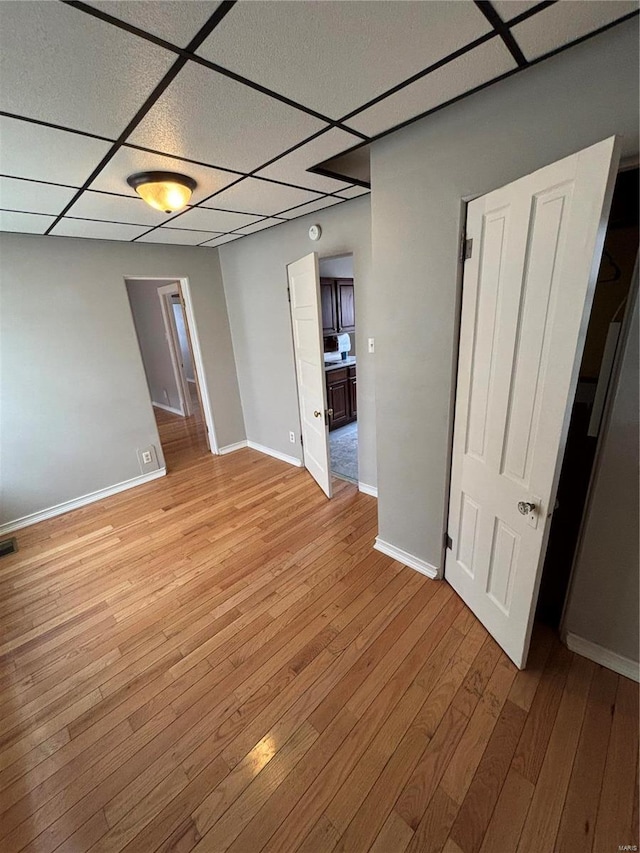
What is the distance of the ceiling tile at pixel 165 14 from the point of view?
83 cm

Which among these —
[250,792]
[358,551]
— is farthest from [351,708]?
[358,551]

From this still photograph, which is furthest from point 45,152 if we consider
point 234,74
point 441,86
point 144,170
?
point 441,86

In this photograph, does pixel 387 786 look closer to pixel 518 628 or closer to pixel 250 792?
pixel 250 792

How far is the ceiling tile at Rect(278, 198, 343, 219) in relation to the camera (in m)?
2.47

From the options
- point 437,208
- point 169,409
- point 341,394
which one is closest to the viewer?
point 437,208

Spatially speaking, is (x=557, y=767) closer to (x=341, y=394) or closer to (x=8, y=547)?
(x=8, y=547)

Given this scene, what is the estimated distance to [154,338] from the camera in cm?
582

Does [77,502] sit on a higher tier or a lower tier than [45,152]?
lower

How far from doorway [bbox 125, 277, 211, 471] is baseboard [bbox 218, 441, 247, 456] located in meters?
0.30

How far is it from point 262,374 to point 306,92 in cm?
283

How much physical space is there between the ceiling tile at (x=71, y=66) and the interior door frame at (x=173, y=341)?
399 cm

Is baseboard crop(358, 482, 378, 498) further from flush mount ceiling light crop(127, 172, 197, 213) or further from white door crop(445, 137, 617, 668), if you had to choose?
flush mount ceiling light crop(127, 172, 197, 213)

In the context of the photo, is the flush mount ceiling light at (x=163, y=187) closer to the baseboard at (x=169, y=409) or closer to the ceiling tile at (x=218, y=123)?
the ceiling tile at (x=218, y=123)

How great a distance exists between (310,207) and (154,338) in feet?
14.1
